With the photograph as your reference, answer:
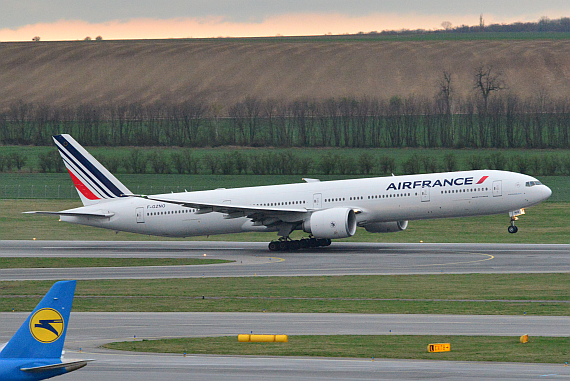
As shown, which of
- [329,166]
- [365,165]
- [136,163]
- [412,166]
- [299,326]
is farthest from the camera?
[136,163]

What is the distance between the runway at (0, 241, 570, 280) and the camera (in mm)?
40719

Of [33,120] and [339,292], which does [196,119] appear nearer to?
[33,120]

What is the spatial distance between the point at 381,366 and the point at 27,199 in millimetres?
72245

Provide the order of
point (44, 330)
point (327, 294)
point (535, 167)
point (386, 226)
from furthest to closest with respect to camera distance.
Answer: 1. point (535, 167)
2. point (386, 226)
3. point (327, 294)
4. point (44, 330)

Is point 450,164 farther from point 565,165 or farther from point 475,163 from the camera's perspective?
point 565,165

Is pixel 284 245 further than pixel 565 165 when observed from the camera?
No

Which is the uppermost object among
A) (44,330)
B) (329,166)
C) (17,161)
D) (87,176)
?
(17,161)

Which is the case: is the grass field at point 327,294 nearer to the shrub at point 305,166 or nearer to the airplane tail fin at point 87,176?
the airplane tail fin at point 87,176

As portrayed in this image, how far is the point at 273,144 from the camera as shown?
137875mm

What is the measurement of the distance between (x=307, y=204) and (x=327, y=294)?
20.6 m

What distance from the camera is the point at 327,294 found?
3309 centimetres

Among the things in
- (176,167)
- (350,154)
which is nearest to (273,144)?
(350,154)

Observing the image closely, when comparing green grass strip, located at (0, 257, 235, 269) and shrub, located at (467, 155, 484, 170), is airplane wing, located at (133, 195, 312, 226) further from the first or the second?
shrub, located at (467, 155, 484, 170)

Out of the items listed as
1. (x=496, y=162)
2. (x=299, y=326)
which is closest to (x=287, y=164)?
(x=496, y=162)
